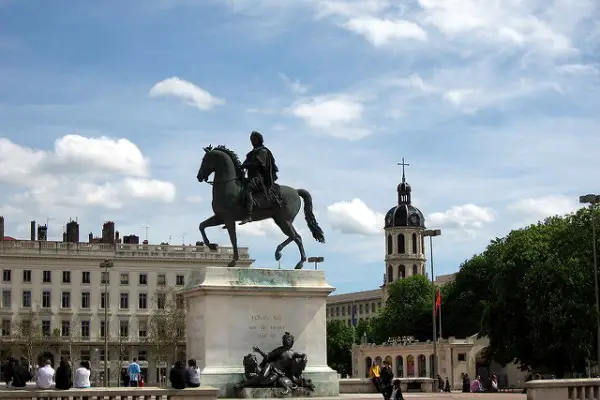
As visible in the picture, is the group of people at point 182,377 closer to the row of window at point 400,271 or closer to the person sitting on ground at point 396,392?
the person sitting on ground at point 396,392

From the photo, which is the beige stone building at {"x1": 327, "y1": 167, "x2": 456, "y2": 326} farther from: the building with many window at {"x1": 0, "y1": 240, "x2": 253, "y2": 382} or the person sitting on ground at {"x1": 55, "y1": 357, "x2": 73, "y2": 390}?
the person sitting on ground at {"x1": 55, "y1": 357, "x2": 73, "y2": 390}

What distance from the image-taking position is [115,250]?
4665 inches

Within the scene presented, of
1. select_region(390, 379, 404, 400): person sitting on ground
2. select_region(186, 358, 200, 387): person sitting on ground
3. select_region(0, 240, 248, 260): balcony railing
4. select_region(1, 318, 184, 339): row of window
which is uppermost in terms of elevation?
select_region(0, 240, 248, 260): balcony railing

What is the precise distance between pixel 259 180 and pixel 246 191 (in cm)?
50

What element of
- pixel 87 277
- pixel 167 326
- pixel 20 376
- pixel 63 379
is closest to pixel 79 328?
pixel 87 277

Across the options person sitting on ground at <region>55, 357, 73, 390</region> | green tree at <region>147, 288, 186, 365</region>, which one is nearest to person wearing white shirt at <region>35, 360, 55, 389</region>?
person sitting on ground at <region>55, 357, 73, 390</region>

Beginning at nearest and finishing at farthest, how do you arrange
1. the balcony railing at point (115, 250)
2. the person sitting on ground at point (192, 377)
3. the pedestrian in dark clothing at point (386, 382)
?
the person sitting on ground at point (192, 377) → the pedestrian in dark clothing at point (386, 382) → the balcony railing at point (115, 250)

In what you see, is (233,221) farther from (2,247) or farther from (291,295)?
(2,247)

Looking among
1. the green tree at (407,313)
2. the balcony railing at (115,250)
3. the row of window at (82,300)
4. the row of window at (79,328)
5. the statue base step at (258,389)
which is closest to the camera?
the statue base step at (258,389)

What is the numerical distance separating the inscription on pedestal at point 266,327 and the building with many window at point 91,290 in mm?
81097

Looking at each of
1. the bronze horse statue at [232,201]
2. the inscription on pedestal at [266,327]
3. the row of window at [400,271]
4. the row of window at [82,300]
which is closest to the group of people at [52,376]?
the inscription on pedestal at [266,327]

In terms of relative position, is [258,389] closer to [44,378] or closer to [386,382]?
[386,382]

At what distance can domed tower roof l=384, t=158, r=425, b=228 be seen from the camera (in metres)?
193

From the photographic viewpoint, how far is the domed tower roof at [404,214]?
193 metres
